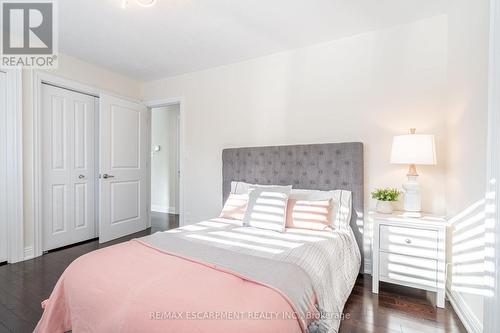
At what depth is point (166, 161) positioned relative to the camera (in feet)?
18.2

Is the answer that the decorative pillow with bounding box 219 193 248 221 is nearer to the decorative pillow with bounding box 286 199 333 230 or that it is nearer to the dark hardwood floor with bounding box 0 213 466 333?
the decorative pillow with bounding box 286 199 333 230

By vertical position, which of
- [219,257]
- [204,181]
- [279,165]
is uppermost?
[279,165]

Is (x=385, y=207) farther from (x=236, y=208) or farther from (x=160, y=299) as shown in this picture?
(x=160, y=299)

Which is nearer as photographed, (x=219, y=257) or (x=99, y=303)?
(x=99, y=303)

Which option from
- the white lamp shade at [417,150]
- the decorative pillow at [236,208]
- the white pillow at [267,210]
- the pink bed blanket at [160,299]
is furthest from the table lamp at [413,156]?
the pink bed blanket at [160,299]

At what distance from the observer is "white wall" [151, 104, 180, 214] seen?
5453 mm

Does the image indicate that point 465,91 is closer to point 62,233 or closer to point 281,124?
point 281,124

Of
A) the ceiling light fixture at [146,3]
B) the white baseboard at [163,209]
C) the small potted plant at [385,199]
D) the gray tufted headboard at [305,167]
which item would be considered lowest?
the white baseboard at [163,209]

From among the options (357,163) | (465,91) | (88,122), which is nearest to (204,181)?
(88,122)

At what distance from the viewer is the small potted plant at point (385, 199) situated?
2264mm

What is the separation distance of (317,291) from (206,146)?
8.57 feet

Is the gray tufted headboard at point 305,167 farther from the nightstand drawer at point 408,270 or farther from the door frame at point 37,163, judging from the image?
the door frame at point 37,163

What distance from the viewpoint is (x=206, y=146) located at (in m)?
3.58

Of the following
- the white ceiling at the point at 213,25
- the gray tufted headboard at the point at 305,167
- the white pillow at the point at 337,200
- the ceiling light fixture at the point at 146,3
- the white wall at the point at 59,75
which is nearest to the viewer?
the ceiling light fixture at the point at 146,3
